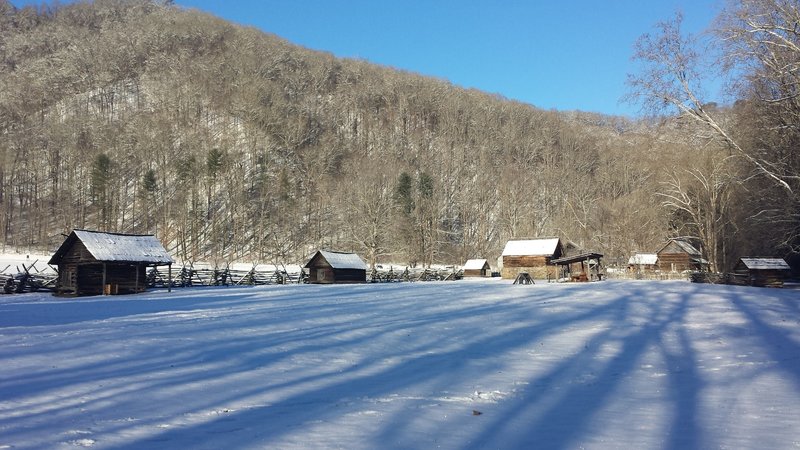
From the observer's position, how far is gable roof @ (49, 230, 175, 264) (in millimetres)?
31750

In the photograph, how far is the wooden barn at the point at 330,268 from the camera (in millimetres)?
47266

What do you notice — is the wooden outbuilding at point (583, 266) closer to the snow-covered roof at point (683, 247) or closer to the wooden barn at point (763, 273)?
the wooden barn at point (763, 273)

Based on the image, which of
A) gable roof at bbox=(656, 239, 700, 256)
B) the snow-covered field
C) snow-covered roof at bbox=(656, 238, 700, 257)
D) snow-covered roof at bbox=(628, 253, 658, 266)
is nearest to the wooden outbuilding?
snow-covered roof at bbox=(628, 253, 658, 266)

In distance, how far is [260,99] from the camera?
109250 millimetres

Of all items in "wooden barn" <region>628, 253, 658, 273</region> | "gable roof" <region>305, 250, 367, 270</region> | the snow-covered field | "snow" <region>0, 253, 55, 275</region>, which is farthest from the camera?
"wooden barn" <region>628, 253, 658, 273</region>

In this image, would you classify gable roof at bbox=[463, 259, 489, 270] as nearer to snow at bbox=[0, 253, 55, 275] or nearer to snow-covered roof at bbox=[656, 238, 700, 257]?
snow-covered roof at bbox=[656, 238, 700, 257]

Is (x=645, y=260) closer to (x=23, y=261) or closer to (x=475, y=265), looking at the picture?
(x=475, y=265)

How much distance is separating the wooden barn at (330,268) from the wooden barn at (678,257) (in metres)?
35.7

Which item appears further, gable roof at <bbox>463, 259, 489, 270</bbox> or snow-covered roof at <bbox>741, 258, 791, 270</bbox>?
gable roof at <bbox>463, 259, 489, 270</bbox>

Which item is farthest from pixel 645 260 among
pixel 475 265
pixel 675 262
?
pixel 475 265

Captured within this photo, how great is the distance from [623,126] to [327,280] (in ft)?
434

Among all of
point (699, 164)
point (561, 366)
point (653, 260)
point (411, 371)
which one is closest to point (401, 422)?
point (411, 371)

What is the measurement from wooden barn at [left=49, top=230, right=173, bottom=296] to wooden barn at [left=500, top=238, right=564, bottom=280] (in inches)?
1412

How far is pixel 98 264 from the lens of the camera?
32.0 m
